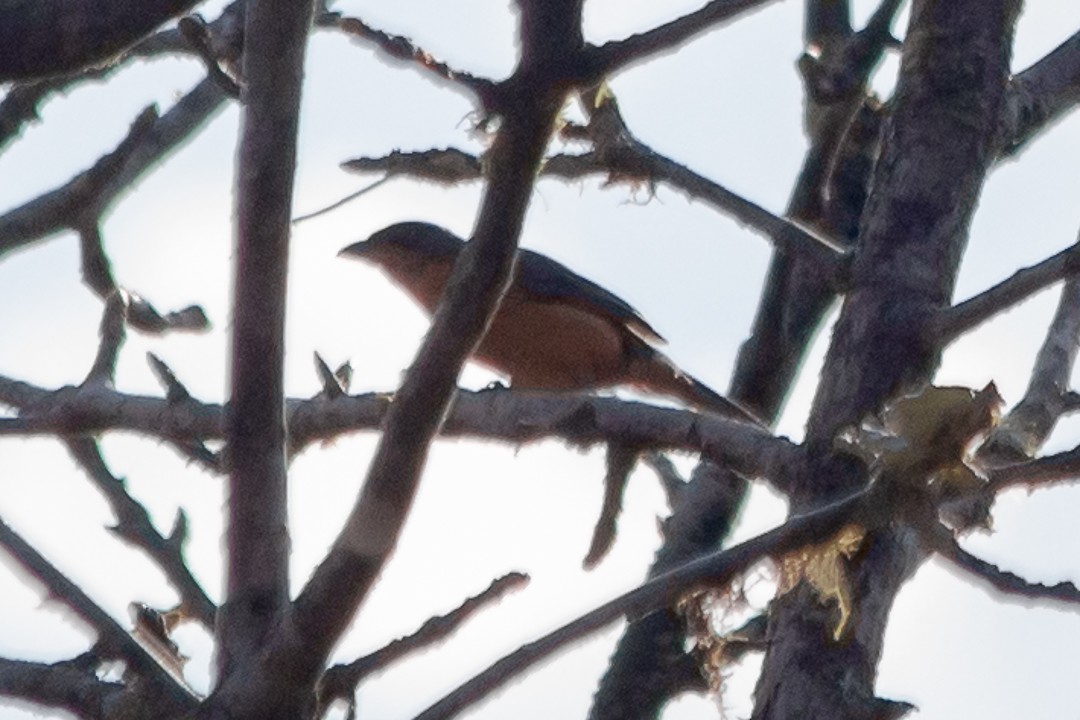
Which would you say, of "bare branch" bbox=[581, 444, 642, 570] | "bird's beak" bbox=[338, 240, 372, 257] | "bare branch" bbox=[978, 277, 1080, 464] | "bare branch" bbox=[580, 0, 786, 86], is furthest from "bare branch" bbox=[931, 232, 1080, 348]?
"bird's beak" bbox=[338, 240, 372, 257]

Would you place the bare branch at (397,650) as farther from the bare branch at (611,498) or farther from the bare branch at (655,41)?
the bare branch at (611,498)

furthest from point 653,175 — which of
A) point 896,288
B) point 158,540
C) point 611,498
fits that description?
point 158,540

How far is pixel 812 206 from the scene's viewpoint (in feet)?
18.9

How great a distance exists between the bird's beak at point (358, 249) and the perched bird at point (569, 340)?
110 centimetres

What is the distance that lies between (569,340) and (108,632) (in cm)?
559

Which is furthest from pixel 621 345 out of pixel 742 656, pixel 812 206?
pixel 742 656

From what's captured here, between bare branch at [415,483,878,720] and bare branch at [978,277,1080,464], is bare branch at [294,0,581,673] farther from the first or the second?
bare branch at [978,277,1080,464]

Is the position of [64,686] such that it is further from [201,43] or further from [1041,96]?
[1041,96]

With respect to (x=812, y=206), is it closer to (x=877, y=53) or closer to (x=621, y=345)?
(x=877, y=53)

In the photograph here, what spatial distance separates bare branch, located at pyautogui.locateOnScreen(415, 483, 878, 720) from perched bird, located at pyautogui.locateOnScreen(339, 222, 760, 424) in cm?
531

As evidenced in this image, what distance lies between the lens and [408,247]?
30.8 ft

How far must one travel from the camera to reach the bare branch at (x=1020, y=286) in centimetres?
378

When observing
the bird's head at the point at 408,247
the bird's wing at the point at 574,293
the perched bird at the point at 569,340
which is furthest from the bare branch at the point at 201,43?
the bird's head at the point at 408,247

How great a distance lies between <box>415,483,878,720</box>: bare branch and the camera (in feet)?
7.60
